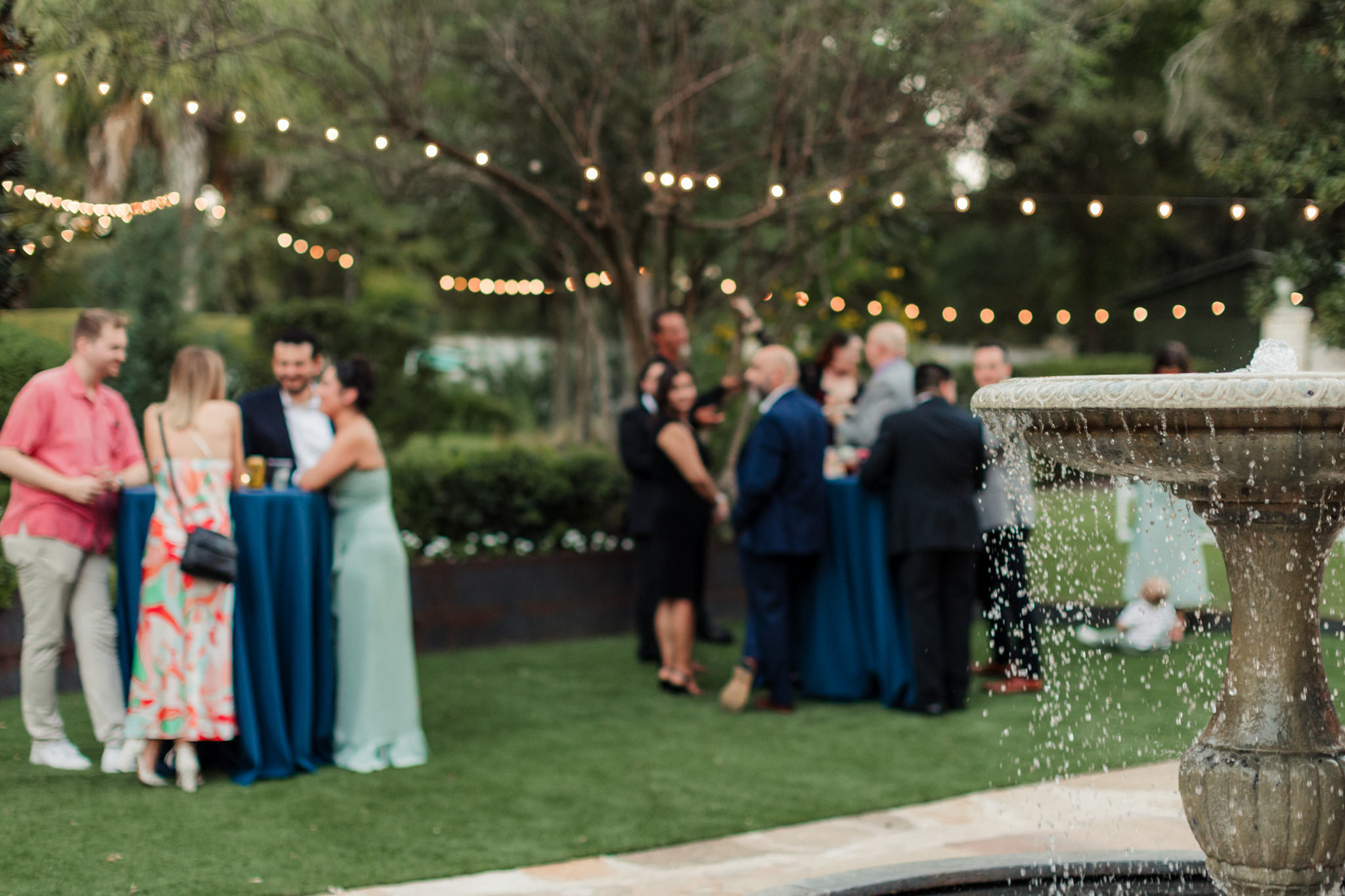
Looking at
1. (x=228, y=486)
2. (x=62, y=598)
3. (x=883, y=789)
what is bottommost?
(x=883, y=789)

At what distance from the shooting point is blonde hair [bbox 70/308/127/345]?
5.33 metres

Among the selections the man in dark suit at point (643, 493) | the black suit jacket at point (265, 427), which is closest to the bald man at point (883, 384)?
the man in dark suit at point (643, 493)

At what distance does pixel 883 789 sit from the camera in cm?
538

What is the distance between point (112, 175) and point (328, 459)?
25.5 feet

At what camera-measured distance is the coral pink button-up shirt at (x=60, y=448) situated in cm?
520

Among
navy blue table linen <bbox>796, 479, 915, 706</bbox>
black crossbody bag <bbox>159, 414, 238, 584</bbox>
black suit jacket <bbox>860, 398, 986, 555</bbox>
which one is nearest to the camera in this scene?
black crossbody bag <bbox>159, 414, 238, 584</bbox>

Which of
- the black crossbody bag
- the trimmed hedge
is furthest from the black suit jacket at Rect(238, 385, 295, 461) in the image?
the trimmed hedge

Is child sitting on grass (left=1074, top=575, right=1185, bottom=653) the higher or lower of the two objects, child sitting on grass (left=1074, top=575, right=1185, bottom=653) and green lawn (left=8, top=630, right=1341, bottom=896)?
the higher

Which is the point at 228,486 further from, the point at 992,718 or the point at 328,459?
the point at 992,718

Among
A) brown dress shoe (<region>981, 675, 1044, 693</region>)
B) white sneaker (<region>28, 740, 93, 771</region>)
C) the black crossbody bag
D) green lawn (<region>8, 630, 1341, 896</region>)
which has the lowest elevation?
green lawn (<region>8, 630, 1341, 896</region>)

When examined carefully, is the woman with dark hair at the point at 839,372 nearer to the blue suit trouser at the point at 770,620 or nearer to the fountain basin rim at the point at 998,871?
the blue suit trouser at the point at 770,620

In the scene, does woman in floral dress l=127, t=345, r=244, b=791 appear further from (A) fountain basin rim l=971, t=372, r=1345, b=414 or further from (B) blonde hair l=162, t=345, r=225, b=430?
(A) fountain basin rim l=971, t=372, r=1345, b=414

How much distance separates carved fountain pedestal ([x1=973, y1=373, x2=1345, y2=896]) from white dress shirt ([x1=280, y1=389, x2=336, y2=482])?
3672mm

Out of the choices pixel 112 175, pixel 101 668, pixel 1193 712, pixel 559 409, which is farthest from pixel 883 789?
pixel 559 409
